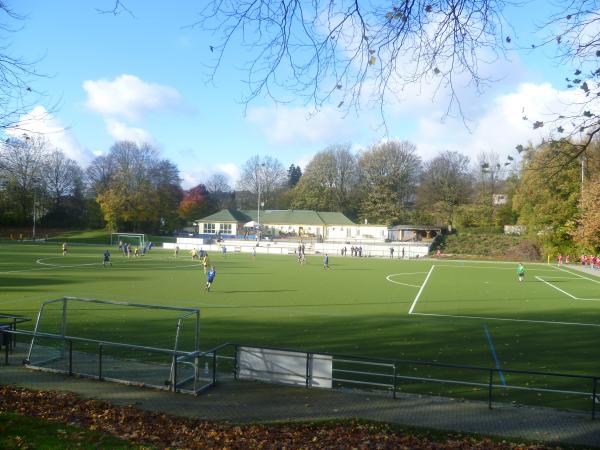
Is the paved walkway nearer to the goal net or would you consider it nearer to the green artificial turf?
the goal net

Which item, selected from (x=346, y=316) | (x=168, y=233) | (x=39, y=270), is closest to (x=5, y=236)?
(x=168, y=233)

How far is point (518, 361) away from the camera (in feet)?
44.8

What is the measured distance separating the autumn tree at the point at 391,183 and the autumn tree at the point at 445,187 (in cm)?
297

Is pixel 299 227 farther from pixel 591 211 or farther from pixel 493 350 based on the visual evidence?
pixel 493 350

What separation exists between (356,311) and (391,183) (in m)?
68.9

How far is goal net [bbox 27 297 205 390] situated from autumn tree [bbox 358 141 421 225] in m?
71.8

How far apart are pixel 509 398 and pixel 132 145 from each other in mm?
89455

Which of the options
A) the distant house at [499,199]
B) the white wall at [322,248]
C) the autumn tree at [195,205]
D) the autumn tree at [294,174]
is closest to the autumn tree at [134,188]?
the autumn tree at [195,205]

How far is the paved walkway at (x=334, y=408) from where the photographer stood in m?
8.08

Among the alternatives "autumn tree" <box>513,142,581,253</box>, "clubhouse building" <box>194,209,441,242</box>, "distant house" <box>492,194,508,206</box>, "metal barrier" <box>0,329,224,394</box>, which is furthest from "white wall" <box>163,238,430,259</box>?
"metal barrier" <box>0,329,224,394</box>

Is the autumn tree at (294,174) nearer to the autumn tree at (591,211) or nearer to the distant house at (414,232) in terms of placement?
the distant house at (414,232)

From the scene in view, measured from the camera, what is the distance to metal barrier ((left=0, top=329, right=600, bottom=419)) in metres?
9.72

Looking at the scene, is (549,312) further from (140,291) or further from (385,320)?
(140,291)

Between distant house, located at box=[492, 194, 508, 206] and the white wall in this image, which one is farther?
distant house, located at box=[492, 194, 508, 206]
